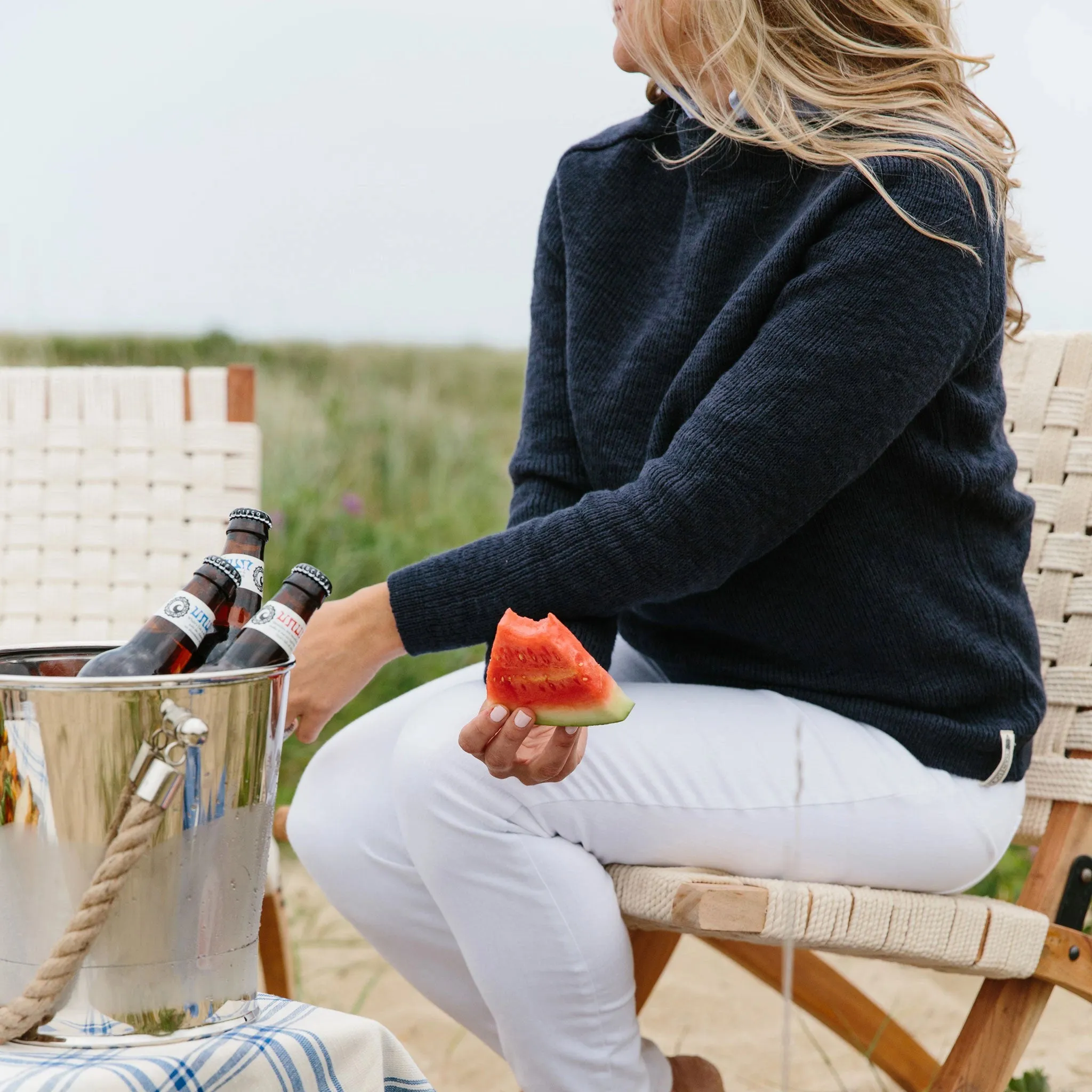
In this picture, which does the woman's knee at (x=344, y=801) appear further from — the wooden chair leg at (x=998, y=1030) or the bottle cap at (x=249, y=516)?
the wooden chair leg at (x=998, y=1030)

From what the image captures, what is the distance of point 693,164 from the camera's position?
1.52m

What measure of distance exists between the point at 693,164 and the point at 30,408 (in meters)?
1.33

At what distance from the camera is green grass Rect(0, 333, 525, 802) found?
4.02 meters

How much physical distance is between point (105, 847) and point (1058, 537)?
1381 mm

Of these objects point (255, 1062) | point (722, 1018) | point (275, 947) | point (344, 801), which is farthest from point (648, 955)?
point (722, 1018)

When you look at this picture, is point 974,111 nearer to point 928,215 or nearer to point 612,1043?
point 928,215

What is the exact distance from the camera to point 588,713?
1.02 meters

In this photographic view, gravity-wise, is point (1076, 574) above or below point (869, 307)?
below

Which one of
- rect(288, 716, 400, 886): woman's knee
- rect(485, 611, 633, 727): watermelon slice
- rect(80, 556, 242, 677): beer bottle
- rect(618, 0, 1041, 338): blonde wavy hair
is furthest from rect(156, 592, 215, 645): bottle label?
rect(618, 0, 1041, 338): blonde wavy hair

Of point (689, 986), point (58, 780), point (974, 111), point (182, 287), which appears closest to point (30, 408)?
point (58, 780)

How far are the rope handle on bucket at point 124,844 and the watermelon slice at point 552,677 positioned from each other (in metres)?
0.28

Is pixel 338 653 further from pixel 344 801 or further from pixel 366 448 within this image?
pixel 366 448

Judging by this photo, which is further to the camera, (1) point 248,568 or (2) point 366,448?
(2) point 366,448

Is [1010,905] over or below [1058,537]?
below
